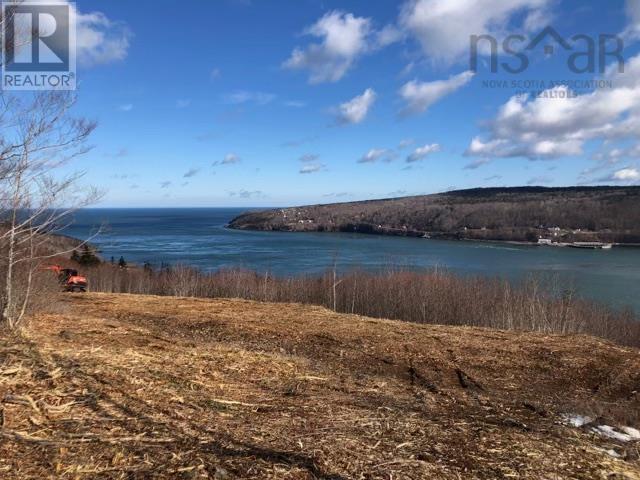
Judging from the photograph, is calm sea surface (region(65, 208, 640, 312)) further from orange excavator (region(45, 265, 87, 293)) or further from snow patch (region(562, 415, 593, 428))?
snow patch (region(562, 415, 593, 428))

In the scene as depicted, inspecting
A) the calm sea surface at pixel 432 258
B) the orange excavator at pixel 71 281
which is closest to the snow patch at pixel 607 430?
the orange excavator at pixel 71 281

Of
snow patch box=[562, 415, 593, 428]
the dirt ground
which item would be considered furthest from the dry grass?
snow patch box=[562, 415, 593, 428]

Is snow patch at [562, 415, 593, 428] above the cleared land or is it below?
below

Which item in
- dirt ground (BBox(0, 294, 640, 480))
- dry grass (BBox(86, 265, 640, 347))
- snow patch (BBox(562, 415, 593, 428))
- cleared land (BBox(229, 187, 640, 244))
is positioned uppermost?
cleared land (BBox(229, 187, 640, 244))

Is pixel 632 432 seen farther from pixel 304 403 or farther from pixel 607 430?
pixel 304 403

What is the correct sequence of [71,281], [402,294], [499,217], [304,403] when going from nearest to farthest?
[304,403] < [71,281] < [402,294] < [499,217]

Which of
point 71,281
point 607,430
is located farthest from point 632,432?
point 71,281

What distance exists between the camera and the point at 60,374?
14.8 feet

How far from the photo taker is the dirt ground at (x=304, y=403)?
325 centimetres

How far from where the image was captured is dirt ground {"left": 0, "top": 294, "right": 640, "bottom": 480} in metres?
3.25

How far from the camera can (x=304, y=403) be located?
4.58 m

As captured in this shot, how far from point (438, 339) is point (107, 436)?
5493mm

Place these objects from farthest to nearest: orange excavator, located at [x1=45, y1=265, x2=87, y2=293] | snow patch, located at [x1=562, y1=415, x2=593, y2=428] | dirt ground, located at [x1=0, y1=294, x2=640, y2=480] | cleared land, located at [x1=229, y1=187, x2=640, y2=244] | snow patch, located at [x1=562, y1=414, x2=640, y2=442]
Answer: cleared land, located at [x1=229, y1=187, x2=640, y2=244] < orange excavator, located at [x1=45, y1=265, x2=87, y2=293] < snow patch, located at [x1=562, y1=415, x2=593, y2=428] < snow patch, located at [x1=562, y1=414, x2=640, y2=442] < dirt ground, located at [x1=0, y1=294, x2=640, y2=480]

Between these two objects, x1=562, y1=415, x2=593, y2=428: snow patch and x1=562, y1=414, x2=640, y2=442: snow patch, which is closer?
x1=562, y1=414, x2=640, y2=442: snow patch
